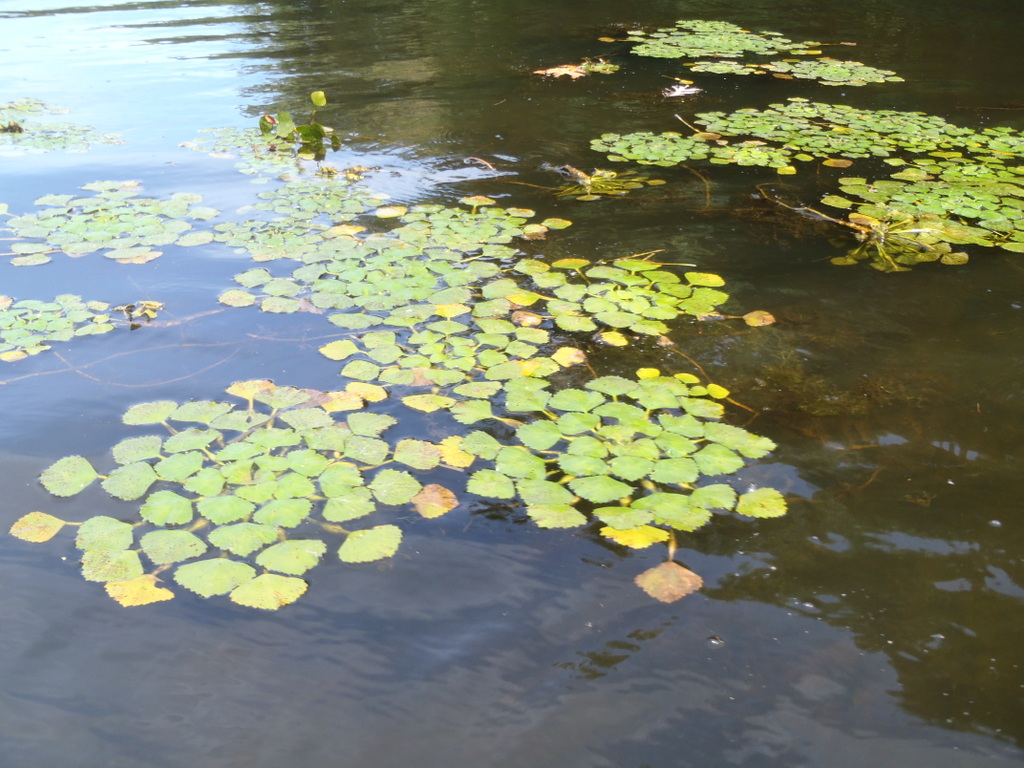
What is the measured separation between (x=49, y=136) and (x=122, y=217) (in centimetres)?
192

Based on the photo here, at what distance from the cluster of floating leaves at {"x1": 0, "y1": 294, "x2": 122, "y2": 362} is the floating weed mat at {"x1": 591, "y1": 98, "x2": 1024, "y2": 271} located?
9.68 feet

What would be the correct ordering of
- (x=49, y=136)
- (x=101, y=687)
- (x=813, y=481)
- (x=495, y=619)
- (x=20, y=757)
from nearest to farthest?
(x=20, y=757)
(x=101, y=687)
(x=495, y=619)
(x=813, y=481)
(x=49, y=136)

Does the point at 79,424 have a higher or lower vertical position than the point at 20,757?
higher

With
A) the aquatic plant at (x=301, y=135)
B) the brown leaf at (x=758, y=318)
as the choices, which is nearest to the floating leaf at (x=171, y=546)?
the brown leaf at (x=758, y=318)

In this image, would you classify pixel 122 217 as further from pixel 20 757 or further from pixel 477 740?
pixel 477 740

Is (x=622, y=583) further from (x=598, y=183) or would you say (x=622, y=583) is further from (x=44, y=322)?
(x=598, y=183)

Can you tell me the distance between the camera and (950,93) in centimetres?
582

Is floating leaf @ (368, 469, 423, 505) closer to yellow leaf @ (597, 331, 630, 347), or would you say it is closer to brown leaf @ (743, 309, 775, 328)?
yellow leaf @ (597, 331, 630, 347)

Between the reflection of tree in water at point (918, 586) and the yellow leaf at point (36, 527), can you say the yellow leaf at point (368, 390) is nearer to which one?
the yellow leaf at point (36, 527)

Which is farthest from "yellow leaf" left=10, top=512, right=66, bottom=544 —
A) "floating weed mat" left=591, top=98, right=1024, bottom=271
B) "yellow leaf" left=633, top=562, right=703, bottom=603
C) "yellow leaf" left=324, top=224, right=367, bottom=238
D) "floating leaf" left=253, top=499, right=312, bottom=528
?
"floating weed mat" left=591, top=98, right=1024, bottom=271

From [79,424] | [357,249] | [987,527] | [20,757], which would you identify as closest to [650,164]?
[357,249]

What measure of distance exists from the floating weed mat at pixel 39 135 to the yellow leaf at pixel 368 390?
356cm

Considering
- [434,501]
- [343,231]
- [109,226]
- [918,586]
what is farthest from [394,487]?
[109,226]

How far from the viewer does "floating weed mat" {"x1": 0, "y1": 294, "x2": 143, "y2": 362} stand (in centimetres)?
282
